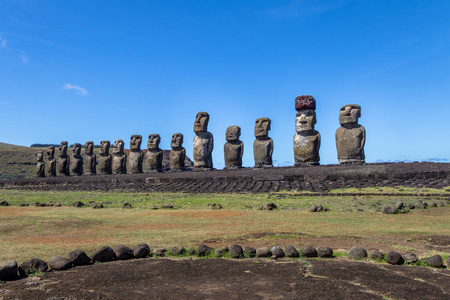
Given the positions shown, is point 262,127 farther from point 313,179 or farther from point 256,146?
point 313,179

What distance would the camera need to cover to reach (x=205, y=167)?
1029 inches

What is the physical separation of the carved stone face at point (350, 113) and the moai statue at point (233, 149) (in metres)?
6.47

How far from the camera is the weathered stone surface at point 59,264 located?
5.10 m

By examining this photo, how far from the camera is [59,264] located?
16.8 feet

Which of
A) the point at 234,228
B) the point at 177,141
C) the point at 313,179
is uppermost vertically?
the point at 177,141

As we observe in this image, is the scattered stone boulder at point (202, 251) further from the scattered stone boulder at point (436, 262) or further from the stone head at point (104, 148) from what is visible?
the stone head at point (104, 148)

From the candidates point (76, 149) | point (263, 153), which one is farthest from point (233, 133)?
point (76, 149)

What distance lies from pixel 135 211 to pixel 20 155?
74206 mm

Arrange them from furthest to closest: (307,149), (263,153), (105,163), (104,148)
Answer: (104,148)
(105,163)
(263,153)
(307,149)

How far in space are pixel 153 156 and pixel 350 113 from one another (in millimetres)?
14480

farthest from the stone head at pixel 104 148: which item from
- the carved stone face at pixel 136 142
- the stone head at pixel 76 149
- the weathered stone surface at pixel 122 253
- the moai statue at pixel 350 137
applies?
the weathered stone surface at pixel 122 253

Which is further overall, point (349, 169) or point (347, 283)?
point (349, 169)

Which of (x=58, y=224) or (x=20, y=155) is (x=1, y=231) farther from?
(x=20, y=155)

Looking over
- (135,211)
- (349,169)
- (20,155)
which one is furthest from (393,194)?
(20,155)
